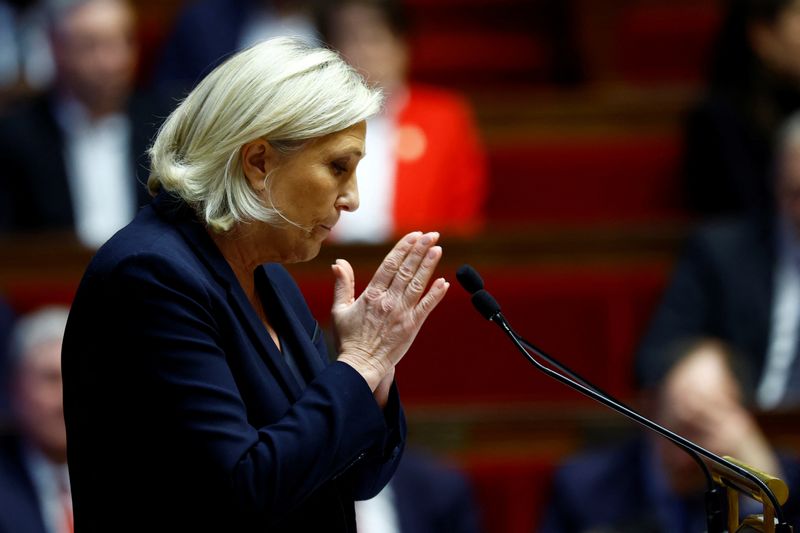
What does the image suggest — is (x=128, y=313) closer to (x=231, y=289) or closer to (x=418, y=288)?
(x=231, y=289)

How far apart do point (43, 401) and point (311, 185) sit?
1.03 m

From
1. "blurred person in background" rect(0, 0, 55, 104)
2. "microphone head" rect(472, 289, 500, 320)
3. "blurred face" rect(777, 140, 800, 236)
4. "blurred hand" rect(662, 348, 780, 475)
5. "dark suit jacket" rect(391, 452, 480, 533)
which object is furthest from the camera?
"blurred person in background" rect(0, 0, 55, 104)

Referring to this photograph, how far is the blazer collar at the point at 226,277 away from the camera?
91 cm

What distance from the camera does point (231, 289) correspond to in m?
0.91

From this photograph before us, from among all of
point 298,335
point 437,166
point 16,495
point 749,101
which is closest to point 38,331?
point 16,495

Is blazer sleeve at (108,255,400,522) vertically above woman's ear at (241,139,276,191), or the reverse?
woman's ear at (241,139,276,191)

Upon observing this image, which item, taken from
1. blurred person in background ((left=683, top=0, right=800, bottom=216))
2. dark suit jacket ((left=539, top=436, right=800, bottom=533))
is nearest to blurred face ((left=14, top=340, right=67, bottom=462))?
dark suit jacket ((left=539, top=436, right=800, bottom=533))

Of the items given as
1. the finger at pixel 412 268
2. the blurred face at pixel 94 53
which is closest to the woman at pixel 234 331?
the finger at pixel 412 268

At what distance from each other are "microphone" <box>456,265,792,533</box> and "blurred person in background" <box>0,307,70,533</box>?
102 centimetres

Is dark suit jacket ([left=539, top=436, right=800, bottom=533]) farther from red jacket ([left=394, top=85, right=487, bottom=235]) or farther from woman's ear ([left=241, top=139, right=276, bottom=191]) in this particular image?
woman's ear ([left=241, top=139, right=276, bottom=191])

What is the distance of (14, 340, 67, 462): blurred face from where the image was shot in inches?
71.9

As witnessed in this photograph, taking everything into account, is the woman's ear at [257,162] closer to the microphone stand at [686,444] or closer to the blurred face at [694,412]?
the microphone stand at [686,444]

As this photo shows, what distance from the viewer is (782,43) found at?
2270 millimetres

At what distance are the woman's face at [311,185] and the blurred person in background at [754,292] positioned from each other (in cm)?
114
